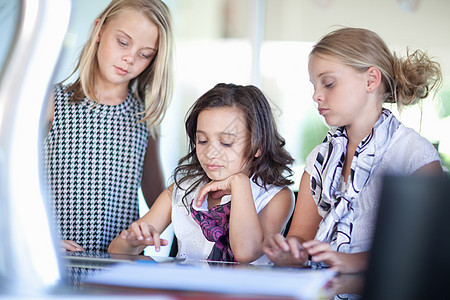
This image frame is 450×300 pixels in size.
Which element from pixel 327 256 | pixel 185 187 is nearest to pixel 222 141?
pixel 185 187

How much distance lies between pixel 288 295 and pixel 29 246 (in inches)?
10.1

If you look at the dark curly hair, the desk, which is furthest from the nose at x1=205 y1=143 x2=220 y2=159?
the desk

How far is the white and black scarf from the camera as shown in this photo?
1271mm

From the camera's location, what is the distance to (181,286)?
568 mm

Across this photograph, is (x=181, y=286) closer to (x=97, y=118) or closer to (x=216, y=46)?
(x=97, y=118)

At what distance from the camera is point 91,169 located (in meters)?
1.71

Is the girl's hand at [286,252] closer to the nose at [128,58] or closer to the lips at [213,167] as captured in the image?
the lips at [213,167]

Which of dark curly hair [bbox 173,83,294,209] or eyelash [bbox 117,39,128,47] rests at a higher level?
eyelash [bbox 117,39,128,47]

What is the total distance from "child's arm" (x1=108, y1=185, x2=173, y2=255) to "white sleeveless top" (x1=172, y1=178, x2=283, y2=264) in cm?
3

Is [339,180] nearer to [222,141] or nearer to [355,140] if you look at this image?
[355,140]

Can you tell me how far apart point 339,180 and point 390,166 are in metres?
0.13

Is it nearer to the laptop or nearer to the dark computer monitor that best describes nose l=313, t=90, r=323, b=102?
the laptop

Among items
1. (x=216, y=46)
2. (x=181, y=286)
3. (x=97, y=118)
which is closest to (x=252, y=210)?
(x=97, y=118)

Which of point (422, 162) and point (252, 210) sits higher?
point (422, 162)
